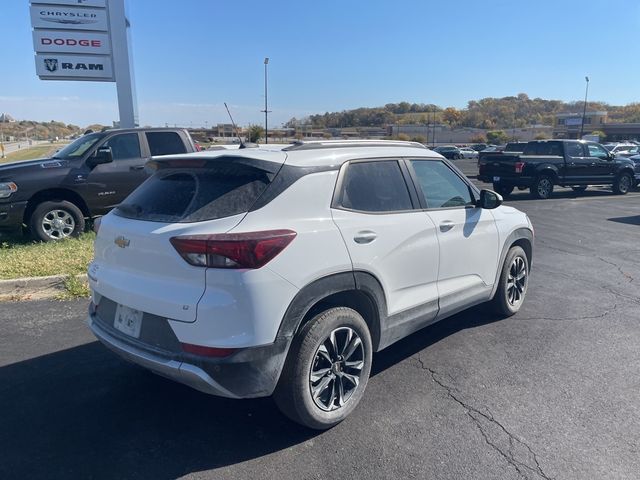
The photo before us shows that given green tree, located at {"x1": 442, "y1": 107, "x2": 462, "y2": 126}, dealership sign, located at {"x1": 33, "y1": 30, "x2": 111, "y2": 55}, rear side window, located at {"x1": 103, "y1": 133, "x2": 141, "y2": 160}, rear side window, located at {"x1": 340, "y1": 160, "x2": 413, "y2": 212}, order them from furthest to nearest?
green tree, located at {"x1": 442, "y1": 107, "x2": 462, "y2": 126}
dealership sign, located at {"x1": 33, "y1": 30, "x2": 111, "y2": 55}
rear side window, located at {"x1": 103, "y1": 133, "x2": 141, "y2": 160}
rear side window, located at {"x1": 340, "y1": 160, "x2": 413, "y2": 212}

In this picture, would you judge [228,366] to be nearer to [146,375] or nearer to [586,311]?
[146,375]

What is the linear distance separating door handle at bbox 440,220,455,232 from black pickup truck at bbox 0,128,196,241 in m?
5.54

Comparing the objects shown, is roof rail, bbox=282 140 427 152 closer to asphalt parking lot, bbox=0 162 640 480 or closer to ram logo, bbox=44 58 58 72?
asphalt parking lot, bbox=0 162 640 480

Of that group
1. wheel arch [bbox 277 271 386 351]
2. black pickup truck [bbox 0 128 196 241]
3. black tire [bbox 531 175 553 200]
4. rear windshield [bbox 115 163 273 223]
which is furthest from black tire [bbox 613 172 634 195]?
rear windshield [bbox 115 163 273 223]

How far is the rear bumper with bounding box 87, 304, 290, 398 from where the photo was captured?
276 centimetres

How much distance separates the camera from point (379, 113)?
164625mm

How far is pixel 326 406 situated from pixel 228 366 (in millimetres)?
828

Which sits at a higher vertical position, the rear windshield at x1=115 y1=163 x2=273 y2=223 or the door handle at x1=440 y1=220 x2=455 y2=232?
the rear windshield at x1=115 y1=163 x2=273 y2=223

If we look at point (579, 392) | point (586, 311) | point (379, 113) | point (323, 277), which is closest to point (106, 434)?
point (323, 277)

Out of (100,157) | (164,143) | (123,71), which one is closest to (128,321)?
(100,157)

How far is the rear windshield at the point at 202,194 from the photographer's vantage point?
2963mm

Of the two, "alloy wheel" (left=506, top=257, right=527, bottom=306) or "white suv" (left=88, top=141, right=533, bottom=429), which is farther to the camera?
"alloy wheel" (left=506, top=257, right=527, bottom=306)

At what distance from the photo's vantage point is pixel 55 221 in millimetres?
8086

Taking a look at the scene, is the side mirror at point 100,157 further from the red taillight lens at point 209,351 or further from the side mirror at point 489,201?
the red taillight lens at point 209,351
